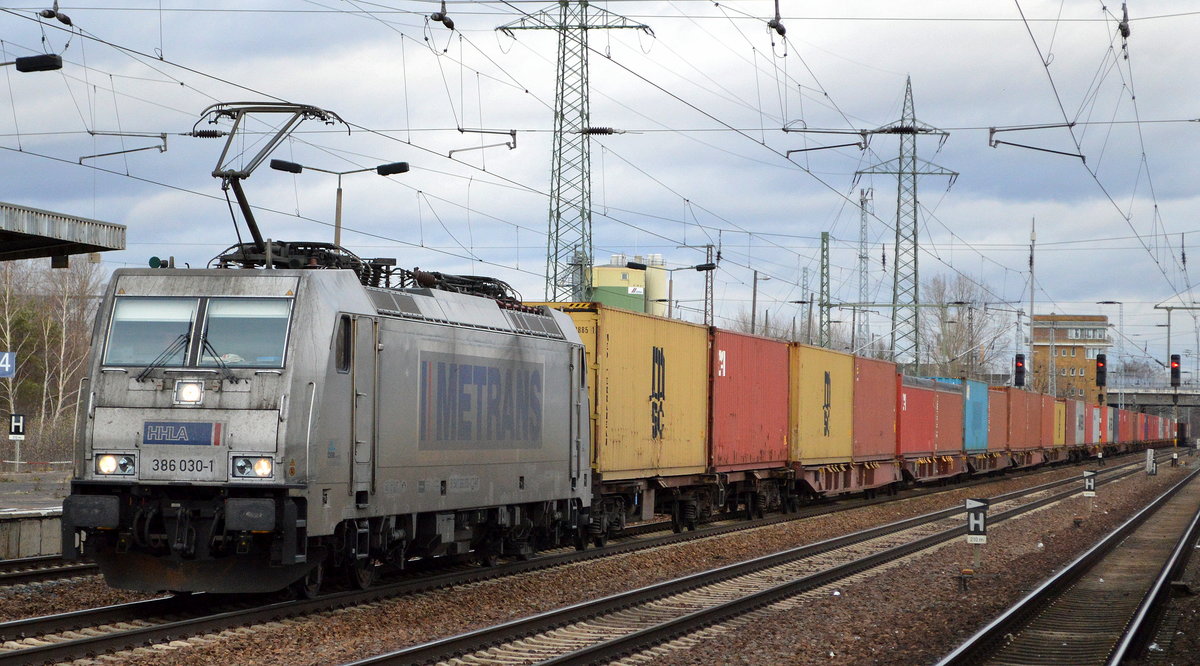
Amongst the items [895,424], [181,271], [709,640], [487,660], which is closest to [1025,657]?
[709,640]

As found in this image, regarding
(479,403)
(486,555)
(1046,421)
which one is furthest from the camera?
(1046,421)

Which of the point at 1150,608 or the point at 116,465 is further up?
the point at 116,465

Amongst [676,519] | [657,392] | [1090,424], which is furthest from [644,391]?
[1090,424]

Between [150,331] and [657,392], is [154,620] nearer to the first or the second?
[150,331]

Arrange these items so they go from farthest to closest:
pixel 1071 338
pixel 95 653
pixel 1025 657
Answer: pixel 1071 338 → pixel 1025 657 → pixel 95 653

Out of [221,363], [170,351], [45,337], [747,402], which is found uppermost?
[45,337]

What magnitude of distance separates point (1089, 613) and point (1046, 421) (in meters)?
49.0

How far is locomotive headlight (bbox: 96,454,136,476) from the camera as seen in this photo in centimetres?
1237

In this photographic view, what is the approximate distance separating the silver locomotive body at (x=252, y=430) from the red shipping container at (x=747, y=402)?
10.3 metres

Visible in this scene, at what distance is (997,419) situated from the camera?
50.7m

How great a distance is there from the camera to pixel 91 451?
12516 mm

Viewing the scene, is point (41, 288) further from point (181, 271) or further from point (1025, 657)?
point (1025, 657)

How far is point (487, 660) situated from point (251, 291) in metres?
4.52

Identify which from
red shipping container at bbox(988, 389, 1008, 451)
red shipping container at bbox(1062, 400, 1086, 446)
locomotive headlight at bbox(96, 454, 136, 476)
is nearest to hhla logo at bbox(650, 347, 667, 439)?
locomotive headlight at bbox(96, 454, 136, 476)
